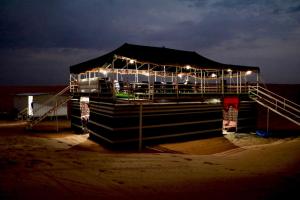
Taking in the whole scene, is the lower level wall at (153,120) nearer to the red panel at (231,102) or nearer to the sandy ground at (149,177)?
the red panel at (231,102)

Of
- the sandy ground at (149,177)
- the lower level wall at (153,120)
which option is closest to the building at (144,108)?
the lower level wall at (153,120)

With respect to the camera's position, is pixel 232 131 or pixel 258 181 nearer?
pixel 258 181

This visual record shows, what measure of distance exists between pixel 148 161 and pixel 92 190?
3.58 meters

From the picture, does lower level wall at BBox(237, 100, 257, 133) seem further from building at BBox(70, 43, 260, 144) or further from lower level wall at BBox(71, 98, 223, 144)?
lower level wall at BBox(71, 98, 223, 144)

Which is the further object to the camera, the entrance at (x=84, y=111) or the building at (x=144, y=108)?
the entrance at (x=84, y=111)

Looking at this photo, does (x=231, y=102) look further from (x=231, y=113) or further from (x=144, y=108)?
(x=144, y=108)

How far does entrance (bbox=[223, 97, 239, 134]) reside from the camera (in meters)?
19.7

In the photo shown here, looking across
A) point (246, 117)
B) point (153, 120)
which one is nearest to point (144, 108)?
point (153, 120)

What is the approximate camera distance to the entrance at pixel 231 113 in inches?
776

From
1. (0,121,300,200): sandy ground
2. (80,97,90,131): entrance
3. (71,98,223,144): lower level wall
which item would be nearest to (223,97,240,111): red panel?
(71,98,223,144): lower level wall

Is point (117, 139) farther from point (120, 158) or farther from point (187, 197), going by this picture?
point (187, 197)

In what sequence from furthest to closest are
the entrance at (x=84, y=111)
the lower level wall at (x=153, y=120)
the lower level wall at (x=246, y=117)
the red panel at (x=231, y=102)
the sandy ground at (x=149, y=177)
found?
the lower level wall at (x=246, y=117) < the red panel at (x=231, y=102) < the entrance at (x=84, y=111) < the lower level wall at (x=153, y=120) < the sandy ground at (x=149, y=177)

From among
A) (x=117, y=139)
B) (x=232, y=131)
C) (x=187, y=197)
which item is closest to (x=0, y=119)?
(x=117, y=139)

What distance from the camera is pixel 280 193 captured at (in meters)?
5.67
